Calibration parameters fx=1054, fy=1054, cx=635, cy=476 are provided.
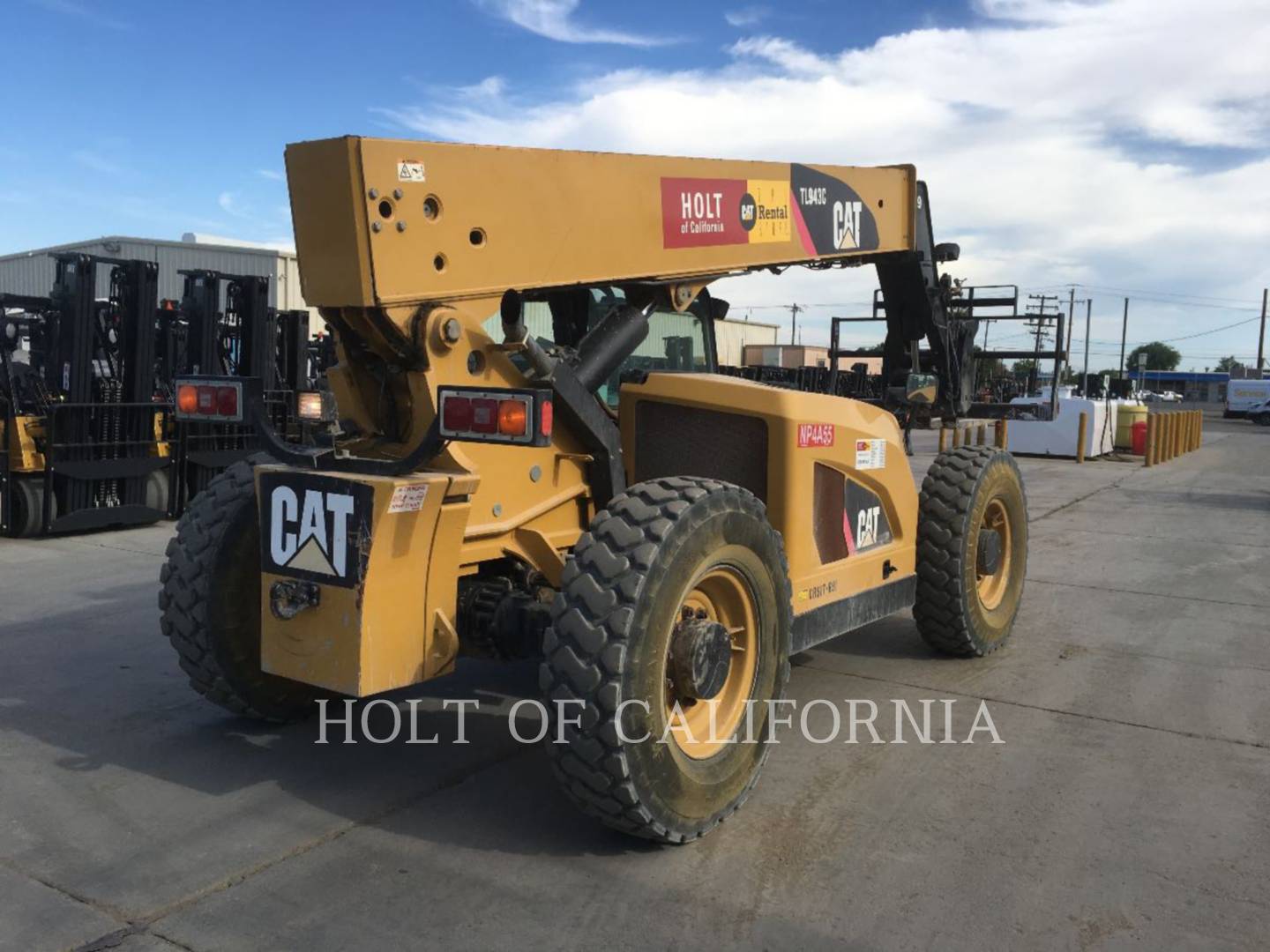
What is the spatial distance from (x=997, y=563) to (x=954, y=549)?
3.31 ft

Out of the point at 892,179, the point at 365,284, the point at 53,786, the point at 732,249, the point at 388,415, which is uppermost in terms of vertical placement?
the point at 892,179

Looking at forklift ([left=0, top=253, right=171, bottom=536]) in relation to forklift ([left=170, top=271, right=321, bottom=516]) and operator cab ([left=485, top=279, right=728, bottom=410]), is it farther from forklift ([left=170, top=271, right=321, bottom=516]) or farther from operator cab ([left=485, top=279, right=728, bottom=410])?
operator cab ([left=485, top=279, right=728, bottom=410])

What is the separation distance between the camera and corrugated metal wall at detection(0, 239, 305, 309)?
30.4 m

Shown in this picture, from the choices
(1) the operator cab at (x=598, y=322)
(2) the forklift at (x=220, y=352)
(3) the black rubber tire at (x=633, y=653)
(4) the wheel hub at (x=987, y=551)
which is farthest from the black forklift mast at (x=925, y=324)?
(2) the forklift at (x=220, y=352)

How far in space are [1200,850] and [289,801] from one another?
336 cm

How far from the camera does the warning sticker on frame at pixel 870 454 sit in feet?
17.0

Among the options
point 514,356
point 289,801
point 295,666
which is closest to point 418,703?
point 289,801

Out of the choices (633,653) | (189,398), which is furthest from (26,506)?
(633,653)

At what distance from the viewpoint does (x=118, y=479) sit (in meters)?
10.7

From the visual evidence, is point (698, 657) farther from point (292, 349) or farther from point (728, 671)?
point (292, 349)

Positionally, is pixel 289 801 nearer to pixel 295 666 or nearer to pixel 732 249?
pixel 295 666

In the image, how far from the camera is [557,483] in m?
4.27

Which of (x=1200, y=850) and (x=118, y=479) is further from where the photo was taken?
(x=118, y=479)

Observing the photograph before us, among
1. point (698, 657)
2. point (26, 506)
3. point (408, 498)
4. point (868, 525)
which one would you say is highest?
point (408, 498)
